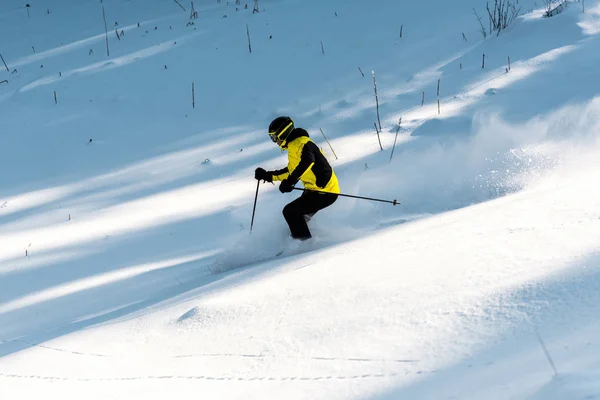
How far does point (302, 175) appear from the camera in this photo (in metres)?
6.23

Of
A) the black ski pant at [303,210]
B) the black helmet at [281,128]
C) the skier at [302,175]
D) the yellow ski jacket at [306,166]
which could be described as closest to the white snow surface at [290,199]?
the black ski pant at [303,210]

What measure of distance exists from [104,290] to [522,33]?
7.33 meters

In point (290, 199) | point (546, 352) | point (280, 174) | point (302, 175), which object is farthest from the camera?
point (290, 199)

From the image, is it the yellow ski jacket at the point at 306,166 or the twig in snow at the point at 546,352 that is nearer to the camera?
the twig in snow at the point at 546,352

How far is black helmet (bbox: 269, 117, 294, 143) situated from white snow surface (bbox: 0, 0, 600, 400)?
103 centimetres

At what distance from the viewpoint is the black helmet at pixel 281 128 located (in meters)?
6.04

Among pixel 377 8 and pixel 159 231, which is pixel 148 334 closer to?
pixel 159 231

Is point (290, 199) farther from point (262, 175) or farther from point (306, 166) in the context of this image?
point (306, 166)

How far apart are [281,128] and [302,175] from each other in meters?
0.47

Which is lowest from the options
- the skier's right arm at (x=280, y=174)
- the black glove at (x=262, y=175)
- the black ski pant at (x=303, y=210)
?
the black ski pant at (x=303, y=210)

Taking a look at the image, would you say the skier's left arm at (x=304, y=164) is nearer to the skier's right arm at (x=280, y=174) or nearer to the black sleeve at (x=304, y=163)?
the black sleeve at (x=304, y=163)

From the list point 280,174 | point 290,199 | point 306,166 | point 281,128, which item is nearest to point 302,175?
point 306,166

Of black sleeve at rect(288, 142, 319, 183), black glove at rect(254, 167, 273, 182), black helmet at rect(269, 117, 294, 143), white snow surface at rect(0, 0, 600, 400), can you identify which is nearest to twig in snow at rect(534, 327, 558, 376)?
white snow surface at rect(0, 0, 600, 400)

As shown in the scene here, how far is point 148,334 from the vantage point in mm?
4082
